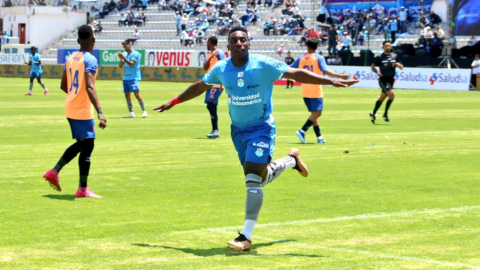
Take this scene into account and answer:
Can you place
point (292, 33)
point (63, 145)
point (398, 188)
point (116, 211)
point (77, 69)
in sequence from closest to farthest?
point (116, 211) → point (77, 69) → point (398, 188) → point (63, 145) → point (292, 33)

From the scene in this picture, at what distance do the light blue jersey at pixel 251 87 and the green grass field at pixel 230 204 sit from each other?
3.95ft

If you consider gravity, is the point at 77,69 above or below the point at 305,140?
above

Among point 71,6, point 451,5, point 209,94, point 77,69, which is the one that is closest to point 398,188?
point 77,69

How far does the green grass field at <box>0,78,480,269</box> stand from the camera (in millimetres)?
7039

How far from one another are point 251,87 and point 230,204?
2439 mm

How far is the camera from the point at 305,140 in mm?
18281

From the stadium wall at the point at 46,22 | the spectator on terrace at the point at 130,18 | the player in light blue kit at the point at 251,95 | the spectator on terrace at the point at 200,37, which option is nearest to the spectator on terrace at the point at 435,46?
the spectator on terrace at the point at 200,37

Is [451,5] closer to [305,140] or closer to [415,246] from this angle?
[305,140]

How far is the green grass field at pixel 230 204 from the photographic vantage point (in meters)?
7.04

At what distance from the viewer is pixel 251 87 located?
309 inches

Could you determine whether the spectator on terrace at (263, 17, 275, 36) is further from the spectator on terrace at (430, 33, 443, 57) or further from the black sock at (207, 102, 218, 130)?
the black sock at (207, 102, 218, 130)

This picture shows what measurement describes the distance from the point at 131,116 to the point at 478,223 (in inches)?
693

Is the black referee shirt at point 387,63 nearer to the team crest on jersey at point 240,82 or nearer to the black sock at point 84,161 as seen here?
the black sock at point 84,161

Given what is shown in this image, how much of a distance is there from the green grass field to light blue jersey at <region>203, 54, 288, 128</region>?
120 centimetres
